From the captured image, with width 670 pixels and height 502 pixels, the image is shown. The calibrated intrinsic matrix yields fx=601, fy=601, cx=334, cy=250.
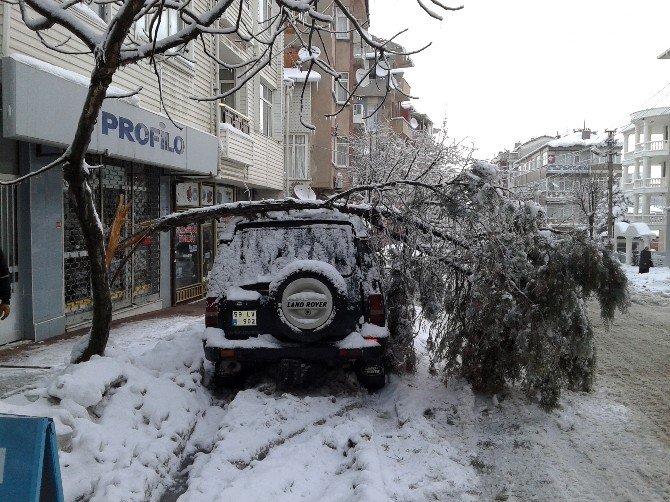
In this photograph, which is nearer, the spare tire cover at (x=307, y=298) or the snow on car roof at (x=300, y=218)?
the spare tire cover at (x=307, y=298)

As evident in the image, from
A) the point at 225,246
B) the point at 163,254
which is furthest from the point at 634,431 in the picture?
the point at 163,254

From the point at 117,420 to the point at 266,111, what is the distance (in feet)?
61.1

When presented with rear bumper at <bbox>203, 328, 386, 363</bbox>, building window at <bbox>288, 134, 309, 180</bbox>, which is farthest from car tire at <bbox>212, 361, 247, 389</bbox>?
building window at <bbox>288, 134, 309, 180</bbox>

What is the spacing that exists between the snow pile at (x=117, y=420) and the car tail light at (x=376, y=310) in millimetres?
1808

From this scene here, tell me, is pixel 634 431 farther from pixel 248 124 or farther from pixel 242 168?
pixel 248 124

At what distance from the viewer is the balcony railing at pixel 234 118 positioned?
54.7 feet

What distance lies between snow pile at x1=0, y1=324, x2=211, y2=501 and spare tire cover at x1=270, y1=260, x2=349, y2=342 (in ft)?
3.91

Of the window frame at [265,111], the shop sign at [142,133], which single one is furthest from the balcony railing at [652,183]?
the shop sign at [142,133]

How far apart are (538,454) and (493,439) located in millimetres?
431

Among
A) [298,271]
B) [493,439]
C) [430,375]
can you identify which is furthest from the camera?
[430,375]

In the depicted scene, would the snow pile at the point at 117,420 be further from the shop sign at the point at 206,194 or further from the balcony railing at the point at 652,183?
the balcony railing at the point at 652,183

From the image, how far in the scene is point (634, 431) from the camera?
5230mm

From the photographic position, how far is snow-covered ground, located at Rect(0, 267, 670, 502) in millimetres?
3949

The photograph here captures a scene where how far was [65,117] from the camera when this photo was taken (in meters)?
8.23
